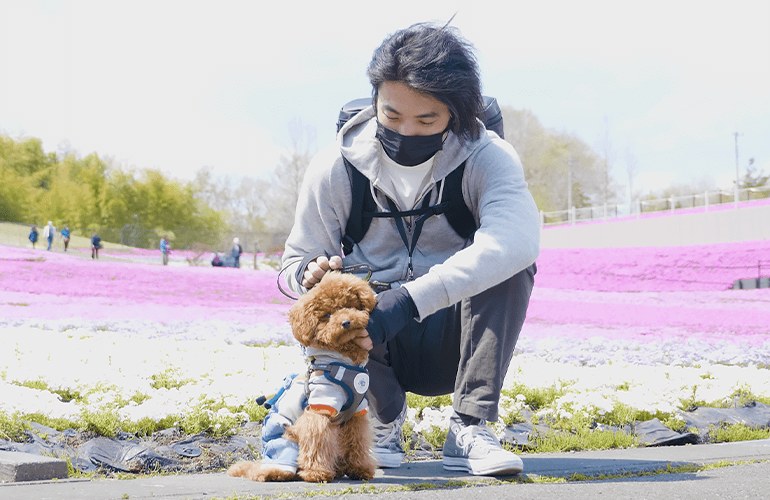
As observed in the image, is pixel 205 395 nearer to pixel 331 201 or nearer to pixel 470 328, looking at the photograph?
pixel 331 201

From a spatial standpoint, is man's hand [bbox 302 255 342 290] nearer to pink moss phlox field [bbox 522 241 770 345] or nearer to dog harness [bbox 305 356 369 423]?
dog harness [bbox 305 356 369 423]

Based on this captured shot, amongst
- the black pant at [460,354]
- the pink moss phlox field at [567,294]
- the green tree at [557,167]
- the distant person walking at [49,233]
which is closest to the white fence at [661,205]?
the pink moss phlox field at [567,294]

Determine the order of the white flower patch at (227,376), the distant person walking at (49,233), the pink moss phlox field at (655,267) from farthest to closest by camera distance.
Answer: the distant person walking at (49,233), the pink moss phlox field at (655,267), the white flower patch at (227,376)

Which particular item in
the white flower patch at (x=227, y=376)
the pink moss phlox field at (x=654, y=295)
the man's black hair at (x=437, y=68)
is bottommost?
the pink moss phlox field at (x=654, y=295)

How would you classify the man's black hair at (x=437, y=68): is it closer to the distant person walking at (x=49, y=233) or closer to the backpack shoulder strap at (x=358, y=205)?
the backpack shoulder strap at (x=358, y=205)

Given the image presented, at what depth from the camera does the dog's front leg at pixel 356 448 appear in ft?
6.77

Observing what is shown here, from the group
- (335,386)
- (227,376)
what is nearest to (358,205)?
(335,386)

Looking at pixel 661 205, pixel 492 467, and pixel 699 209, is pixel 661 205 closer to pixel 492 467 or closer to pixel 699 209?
pixel 699 209

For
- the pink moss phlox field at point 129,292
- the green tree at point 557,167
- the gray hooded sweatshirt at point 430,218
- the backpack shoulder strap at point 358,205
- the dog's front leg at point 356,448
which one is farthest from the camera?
the green tree at point 557,167

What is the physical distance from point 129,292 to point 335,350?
12191 mm

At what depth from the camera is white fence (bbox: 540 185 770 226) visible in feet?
77.5

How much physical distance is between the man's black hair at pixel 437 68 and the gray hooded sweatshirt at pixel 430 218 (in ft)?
0.43

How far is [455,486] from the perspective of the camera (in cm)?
202

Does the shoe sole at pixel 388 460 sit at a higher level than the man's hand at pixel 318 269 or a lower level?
lower
